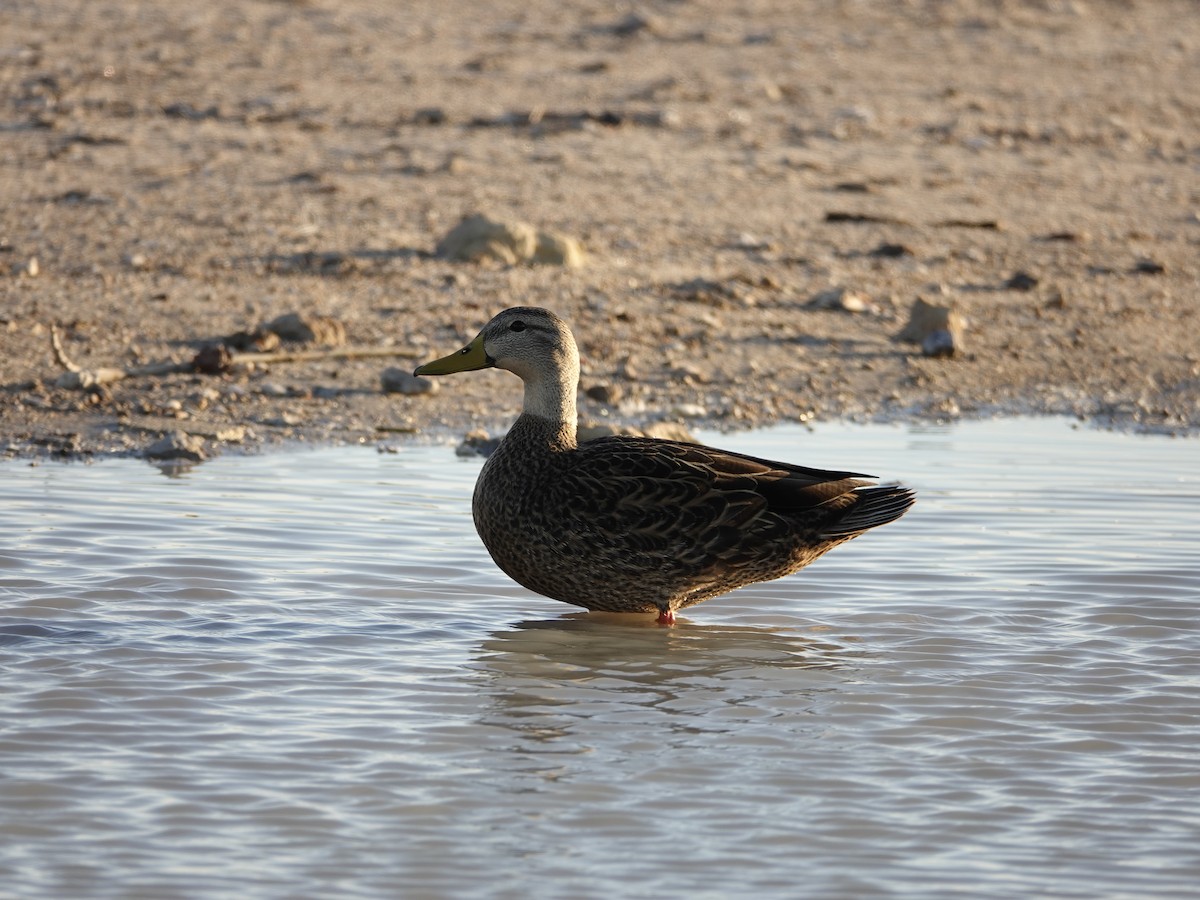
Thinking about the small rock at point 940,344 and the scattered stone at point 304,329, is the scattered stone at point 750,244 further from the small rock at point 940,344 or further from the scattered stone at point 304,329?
the scattered stone at point 304,329

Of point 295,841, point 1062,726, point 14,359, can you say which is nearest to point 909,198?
point 14,359

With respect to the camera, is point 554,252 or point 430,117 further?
point 430,117

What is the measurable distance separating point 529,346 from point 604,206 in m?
7.40

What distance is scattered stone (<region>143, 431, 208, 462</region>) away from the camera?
10273 millimetres

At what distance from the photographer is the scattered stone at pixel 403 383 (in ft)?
37.9

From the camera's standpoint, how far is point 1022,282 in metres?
14.5

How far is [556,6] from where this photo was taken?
22297 millimetres

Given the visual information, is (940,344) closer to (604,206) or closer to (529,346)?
(604,206)

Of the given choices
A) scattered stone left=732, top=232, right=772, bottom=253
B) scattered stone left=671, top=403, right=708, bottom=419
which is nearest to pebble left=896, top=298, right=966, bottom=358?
scattered stone left=732, top=232, right=772, bottom=253

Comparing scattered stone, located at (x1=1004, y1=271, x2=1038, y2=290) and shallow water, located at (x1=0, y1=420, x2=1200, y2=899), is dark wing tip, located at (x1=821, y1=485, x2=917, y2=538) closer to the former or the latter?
shallow water, located at (x1=0, y1=420, x2=1200, y2=899)

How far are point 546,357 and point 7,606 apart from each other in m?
2.55

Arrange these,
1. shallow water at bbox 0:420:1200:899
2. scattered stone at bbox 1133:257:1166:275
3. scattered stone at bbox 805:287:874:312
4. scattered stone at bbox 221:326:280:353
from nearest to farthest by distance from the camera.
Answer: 1. shallow water at bbox 0:420:1200:899
2. scattered stone at bbox 221:326:280:353
3. scattered stone at bbox 805:287:874:312
4. scattered stone at bbox 1133:257:1166:275

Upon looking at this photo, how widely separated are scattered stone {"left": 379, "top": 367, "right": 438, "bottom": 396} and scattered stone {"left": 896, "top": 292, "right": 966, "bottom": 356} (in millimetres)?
3617

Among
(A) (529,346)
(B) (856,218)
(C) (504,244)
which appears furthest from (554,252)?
(A) (529,346)
